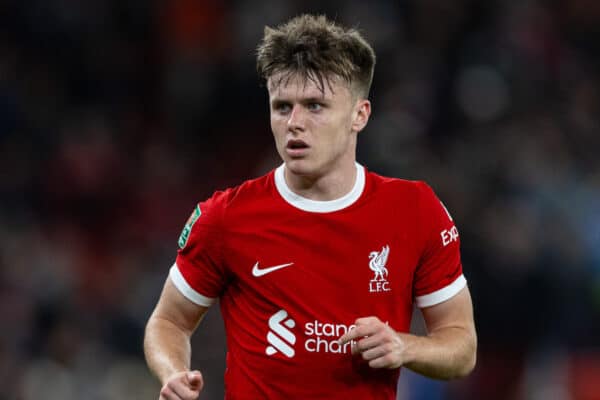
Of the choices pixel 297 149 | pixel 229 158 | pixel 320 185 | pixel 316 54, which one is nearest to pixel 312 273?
pixel 320 185

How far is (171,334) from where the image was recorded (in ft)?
14.2

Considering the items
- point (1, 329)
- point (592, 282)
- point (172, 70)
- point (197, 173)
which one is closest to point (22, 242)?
point (1, 329)

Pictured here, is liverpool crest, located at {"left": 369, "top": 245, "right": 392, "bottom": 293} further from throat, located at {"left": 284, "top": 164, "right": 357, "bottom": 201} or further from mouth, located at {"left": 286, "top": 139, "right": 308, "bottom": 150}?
mouth, located at {"left": 286, "top": 139, "right": 308, "bottom": 150}

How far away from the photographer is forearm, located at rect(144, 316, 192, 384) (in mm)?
4148

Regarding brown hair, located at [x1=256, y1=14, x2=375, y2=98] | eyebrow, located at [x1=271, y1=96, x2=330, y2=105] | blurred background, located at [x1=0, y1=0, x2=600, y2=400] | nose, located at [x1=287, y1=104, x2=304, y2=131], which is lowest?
blurred background, located at [x1=0, y1=0, x2=600, y2=400]

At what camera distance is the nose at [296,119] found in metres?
4.08

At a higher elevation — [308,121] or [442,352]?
[308,121]

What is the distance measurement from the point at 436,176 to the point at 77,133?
4007 mm

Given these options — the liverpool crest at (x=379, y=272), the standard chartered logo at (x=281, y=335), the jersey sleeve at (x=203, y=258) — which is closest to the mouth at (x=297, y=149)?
the jersey sleeve at (x=203, y=258)

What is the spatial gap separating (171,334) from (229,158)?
24.7 ft

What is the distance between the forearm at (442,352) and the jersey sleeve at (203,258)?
0.83 meters

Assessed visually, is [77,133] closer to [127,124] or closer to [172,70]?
[127,124]

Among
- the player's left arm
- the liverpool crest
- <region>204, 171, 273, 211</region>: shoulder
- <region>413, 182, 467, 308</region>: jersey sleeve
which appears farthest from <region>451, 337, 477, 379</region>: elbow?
<region>204, 171, 273, 211</region>: shoulder

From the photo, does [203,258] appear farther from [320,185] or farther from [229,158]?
[229,158]
